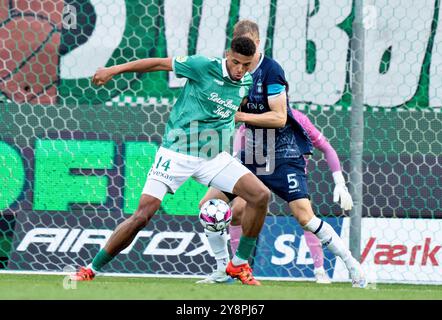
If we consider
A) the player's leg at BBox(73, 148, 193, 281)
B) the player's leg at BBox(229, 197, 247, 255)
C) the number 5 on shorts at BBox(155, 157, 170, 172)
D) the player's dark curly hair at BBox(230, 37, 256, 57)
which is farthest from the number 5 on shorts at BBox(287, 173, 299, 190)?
the player's dark curly hair at BBox(230, 37, 256, 57)

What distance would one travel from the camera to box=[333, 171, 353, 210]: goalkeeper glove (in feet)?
22.8

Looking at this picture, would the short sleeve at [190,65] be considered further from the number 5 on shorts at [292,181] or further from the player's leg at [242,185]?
the number 5 on shorts at [292,181]

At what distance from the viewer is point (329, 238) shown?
21.5 ft

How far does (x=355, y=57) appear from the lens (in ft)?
24.1

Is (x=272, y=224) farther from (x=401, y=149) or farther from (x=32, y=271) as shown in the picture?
(x=32, y=271)

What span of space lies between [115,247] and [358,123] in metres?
2.18

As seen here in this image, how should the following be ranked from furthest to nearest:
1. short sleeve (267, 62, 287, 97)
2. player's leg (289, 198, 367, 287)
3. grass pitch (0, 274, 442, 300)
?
short sleeve (267, 62, 287, 97), player's leg (289, 198, 367, 287), grass pitch (0, 274, 442, 300)

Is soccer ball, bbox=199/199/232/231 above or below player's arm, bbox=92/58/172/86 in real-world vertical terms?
below

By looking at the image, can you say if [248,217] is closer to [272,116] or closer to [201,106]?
[272,116]

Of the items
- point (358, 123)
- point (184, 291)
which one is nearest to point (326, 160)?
point (358, 123)

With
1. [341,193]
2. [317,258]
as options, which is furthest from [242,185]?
[317,258]

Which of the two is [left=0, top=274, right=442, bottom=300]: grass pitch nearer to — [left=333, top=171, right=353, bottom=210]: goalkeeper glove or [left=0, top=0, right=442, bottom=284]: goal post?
[left=333, top=171, right=353, bottom=210]: goalkeeper glove

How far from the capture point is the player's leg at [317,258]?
7149 mm

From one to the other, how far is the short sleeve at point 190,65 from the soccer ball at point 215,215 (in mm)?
839
